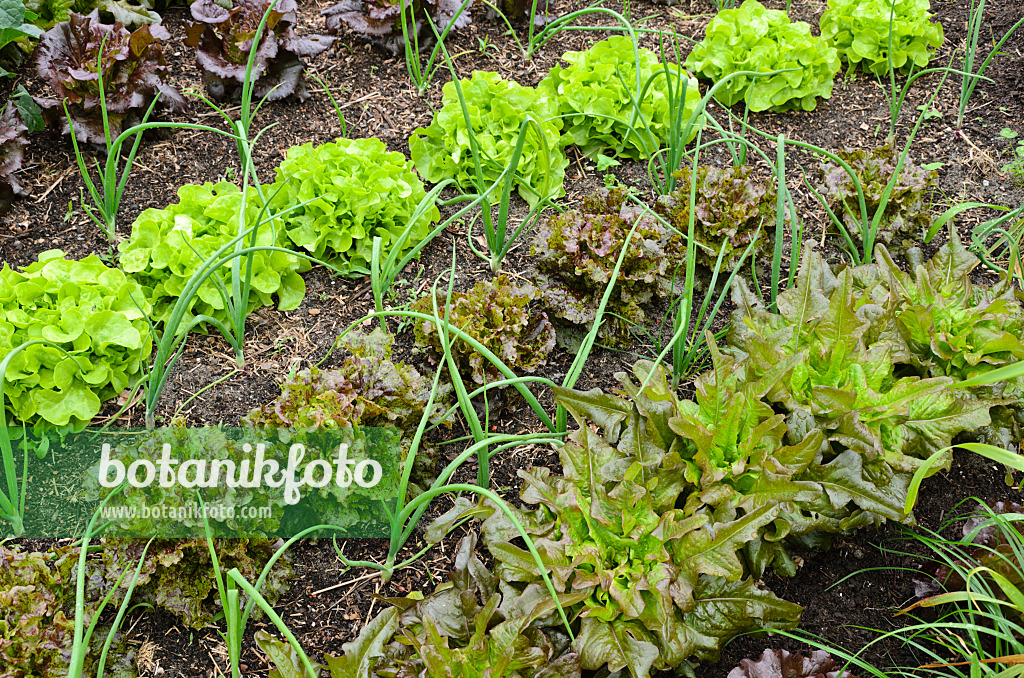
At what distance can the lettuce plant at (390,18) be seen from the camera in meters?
4.25

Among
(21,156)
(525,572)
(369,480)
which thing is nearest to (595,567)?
(525,572)

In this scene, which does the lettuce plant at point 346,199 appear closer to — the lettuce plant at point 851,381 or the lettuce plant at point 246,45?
the lettuce plant at point 246,45

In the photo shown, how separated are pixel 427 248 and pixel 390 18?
158 cm

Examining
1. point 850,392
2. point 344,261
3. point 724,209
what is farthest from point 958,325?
point 344,261

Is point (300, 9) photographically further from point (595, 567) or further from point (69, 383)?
point (595, 567)

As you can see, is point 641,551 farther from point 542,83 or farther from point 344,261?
point 542,83

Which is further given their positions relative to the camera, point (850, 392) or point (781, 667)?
point (850, 392)

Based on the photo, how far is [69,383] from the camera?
286cm

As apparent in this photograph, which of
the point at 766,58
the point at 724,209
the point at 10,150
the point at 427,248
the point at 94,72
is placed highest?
the point at 94,72

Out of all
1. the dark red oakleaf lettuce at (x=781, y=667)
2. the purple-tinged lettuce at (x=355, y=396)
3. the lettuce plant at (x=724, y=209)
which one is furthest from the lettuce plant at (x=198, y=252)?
the dark red oakleaf lettuce at (x=781, y=667)

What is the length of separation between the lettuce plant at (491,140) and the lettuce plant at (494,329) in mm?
759

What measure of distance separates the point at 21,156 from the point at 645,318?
3129mm

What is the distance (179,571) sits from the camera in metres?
2.44

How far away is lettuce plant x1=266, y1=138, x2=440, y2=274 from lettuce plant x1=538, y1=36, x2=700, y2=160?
1.03 m
